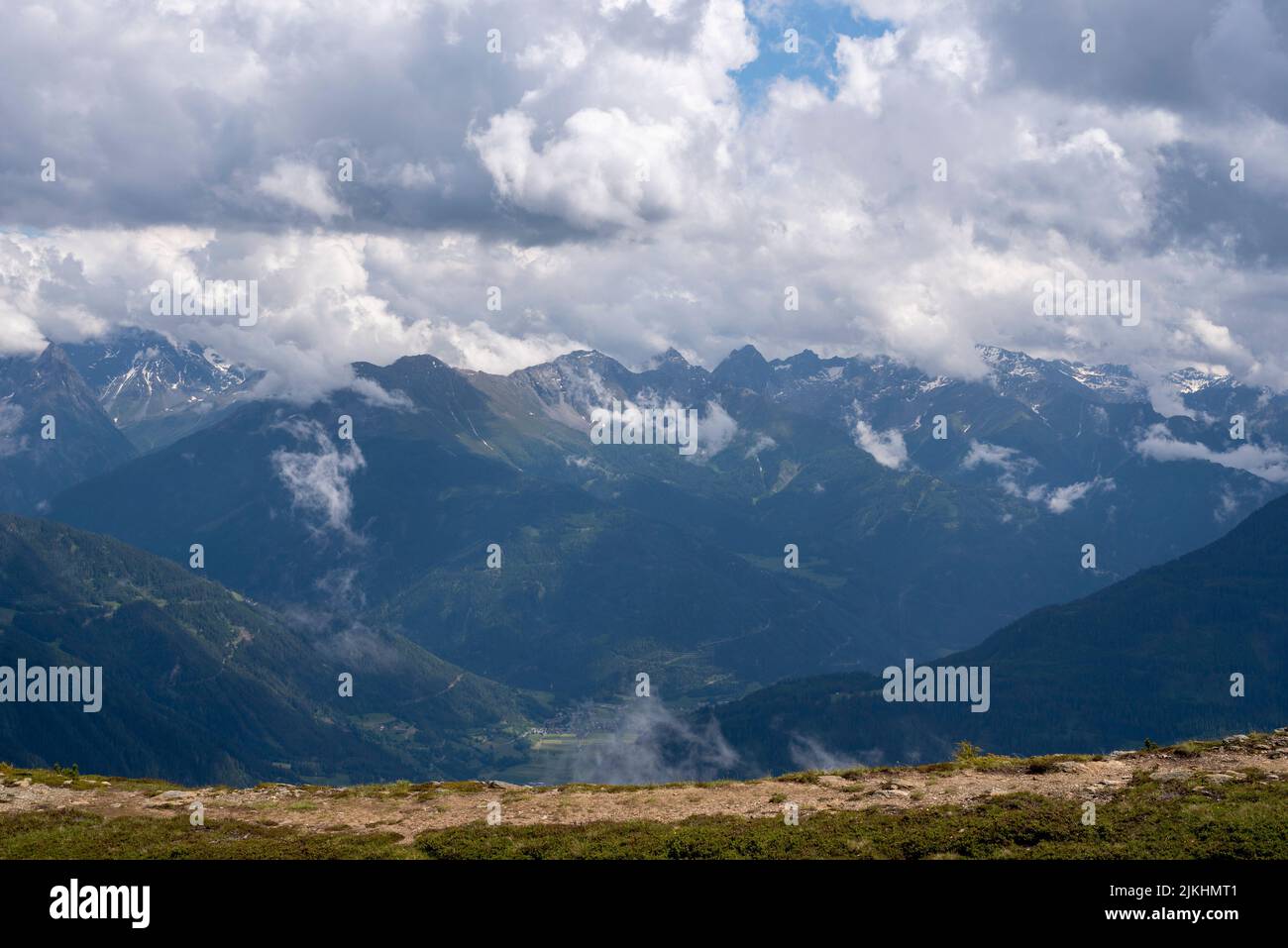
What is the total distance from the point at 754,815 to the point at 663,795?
24.3 feet

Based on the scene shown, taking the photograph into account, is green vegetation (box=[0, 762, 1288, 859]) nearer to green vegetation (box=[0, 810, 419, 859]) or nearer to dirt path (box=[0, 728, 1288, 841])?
green vegetation (box=[0, 810, 419, 859])

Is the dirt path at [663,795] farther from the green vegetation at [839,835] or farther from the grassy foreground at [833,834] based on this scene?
the green vegetation at [839,835]

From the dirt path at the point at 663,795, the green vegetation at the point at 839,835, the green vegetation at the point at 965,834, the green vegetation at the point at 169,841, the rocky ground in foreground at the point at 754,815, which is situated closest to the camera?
the green vegetation at the point at 965,834

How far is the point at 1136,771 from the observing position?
177 ft

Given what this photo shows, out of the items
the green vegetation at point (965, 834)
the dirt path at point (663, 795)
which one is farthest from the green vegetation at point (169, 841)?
the green vegetation at point (965, 834)

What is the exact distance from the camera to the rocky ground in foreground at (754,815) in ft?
147

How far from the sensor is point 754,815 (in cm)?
5172

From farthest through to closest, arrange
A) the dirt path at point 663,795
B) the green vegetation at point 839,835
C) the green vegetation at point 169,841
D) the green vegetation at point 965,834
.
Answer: the dirt path at point 663,795
the green vegetation at point 169,841
the green vegetation at point 839,835
the green vegetation at point 965,834

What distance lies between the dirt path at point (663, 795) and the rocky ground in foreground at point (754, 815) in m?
0.15

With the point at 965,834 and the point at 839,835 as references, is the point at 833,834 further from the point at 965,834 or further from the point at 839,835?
the point at 965,834

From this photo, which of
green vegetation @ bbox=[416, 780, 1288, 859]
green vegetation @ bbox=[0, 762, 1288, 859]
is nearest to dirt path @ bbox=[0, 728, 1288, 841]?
green vegetation @ bbox=[0, 762, 1288, 859]

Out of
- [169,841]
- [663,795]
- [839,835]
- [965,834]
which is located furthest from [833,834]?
[169,841]
